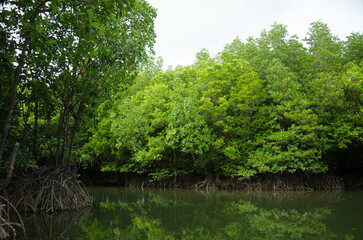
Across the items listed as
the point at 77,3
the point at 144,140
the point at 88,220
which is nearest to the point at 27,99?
the point at 88,220

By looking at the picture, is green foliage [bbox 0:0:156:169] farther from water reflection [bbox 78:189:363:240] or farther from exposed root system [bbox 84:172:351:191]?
exposed root system [bbox 84:172:351:191]

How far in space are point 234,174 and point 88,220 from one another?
33.4ft

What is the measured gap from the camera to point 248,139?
15.8 metres

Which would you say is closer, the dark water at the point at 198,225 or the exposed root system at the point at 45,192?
the dark water at the point at 198,225

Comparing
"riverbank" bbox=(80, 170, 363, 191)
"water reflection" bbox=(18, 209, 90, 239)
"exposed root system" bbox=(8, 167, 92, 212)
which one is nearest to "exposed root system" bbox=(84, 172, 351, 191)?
"riverbank" bbox=(80, 170, 363, 191)

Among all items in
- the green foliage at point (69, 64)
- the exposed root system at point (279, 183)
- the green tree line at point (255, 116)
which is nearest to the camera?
the green foliage at point (69, 64)

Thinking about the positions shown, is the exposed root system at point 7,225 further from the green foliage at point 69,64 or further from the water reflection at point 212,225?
the green foliage at point 69,64

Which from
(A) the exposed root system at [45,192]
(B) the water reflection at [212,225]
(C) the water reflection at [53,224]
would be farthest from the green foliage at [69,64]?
(B) the water reflection at [212,225]

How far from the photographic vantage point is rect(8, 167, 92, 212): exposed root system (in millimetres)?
6832

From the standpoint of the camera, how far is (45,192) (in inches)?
280

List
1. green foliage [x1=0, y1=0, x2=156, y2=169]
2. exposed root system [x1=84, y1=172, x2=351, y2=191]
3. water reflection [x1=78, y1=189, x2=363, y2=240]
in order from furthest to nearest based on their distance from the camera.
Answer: exposed root system [x1=84, y1=172, x2=351, y2=191], green foliage [x1=0, y1=0, x2=156, y2=169], water reflection [x1=78, y1=189, x2=363, y2=240]

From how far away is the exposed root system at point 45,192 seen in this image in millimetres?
6832

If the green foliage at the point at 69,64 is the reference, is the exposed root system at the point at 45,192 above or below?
below

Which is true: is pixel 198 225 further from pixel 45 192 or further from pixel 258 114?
pixel 258 114
